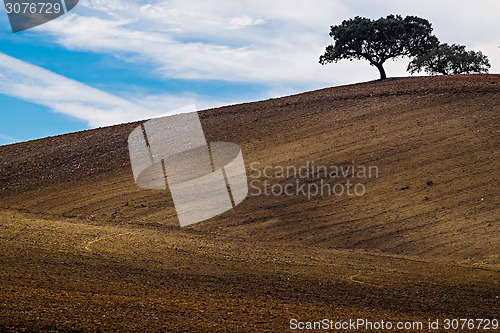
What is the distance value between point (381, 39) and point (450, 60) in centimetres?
834

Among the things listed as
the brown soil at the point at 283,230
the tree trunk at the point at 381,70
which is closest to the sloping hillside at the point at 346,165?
the brown soil at the point at 283,230

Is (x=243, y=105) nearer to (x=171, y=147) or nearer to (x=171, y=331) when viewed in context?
(x=171, y=147)

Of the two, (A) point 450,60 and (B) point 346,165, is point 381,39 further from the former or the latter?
(B) point 346,165

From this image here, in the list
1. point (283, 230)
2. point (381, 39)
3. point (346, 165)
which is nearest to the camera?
point (283, 230)

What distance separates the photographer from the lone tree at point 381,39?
42219 millimetres

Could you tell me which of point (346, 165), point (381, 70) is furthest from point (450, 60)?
point (346, 165)

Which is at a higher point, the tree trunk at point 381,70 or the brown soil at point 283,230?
the tree trunk at point 381,70

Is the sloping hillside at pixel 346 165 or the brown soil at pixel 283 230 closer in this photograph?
the brown soil at pixel 283 230

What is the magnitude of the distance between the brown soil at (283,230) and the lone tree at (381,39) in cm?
899

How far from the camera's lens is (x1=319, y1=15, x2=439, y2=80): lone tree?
42.2m

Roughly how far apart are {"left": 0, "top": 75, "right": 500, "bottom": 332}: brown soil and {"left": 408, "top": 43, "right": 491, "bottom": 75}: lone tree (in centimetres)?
1196

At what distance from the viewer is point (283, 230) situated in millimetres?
19125

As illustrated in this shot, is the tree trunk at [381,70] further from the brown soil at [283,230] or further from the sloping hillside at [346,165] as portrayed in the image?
the brown soil at [283,230]

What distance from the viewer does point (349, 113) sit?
30.7 m
